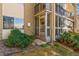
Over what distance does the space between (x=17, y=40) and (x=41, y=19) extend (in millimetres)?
468

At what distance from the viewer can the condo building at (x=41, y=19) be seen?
2150 mm

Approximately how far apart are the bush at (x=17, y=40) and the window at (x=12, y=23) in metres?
0.07

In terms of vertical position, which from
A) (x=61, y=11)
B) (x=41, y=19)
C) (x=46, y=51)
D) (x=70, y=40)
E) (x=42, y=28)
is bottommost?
(x=46, y=51)

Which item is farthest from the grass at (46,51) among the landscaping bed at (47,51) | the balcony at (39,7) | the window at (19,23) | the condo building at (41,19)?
the balcony at (39,7)

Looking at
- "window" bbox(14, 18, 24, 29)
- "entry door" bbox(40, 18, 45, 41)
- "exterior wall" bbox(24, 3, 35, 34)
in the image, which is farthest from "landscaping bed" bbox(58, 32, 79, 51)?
"window" bbox(14, 18, 24, 29)

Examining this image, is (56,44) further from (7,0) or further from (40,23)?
(7,0)

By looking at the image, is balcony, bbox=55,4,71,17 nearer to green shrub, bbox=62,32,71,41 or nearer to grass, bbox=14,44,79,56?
green shrub, bbox=62,32,71,41

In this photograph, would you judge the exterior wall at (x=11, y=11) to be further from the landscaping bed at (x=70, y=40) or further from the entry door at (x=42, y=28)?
the landscaping bed at (x=70, y=40)

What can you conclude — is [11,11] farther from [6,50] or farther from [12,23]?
[6,50]

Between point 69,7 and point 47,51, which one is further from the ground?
point 69,7

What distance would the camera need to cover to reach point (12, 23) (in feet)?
7.15

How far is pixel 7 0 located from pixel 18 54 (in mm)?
819

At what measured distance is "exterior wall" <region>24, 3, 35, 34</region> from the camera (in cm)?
216

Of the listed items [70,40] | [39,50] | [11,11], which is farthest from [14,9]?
[70,40]
